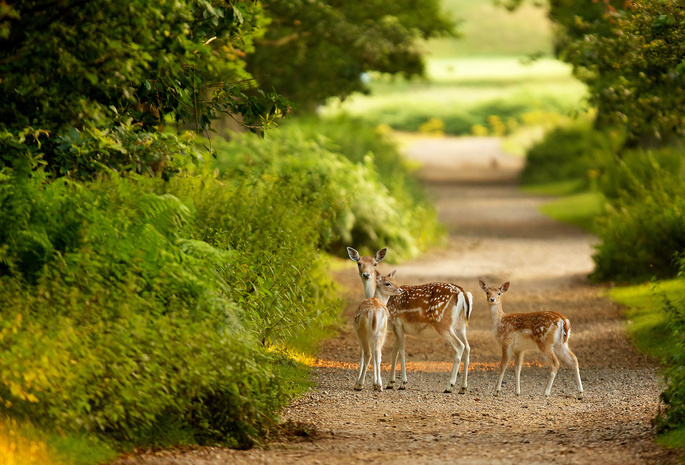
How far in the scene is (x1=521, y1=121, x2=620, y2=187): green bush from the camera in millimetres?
41219

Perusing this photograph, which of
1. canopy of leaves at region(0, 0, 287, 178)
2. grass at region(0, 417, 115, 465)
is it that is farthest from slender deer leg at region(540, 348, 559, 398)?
grass at region(0, 417, 115, 465)

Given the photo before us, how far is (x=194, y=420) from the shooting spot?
283 inches

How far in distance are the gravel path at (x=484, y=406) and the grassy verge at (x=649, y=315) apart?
0.71ft

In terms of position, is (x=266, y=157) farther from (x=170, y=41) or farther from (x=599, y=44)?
(x=170, y=41)

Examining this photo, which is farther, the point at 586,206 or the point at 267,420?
the point at 586,206

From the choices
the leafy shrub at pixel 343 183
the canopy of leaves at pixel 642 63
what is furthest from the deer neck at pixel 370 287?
the leafy shrub at pixel 343 183

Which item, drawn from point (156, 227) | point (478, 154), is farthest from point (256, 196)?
point (478, 154)

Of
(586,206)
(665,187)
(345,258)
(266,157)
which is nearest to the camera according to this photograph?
(665,187)

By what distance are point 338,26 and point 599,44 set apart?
899 cm

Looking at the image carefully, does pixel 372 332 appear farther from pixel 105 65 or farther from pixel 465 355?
pixel 105 65

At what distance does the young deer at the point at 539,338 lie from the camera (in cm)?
966

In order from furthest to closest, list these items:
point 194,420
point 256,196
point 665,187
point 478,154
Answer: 1. point 478,154
2. point 665,187
3. point 256,196
4. point 194,420

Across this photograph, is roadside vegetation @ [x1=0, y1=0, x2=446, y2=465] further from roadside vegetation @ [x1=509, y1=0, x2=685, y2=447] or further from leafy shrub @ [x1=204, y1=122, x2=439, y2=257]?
leafy shrub @ [x1=204, y1=122, x2=439, y2=257]

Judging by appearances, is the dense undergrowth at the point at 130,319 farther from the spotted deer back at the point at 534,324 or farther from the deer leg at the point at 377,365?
the spotted deer back at the point at 534,324
